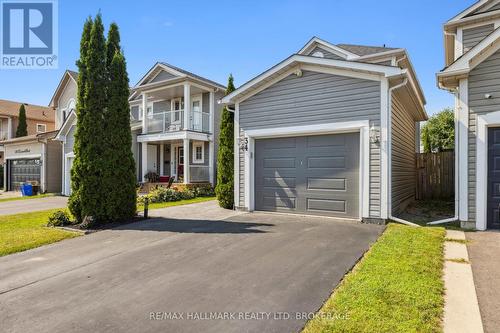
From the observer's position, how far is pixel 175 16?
9.70m

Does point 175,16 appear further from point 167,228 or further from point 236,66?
point 167,228

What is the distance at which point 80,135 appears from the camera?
27.6 ft

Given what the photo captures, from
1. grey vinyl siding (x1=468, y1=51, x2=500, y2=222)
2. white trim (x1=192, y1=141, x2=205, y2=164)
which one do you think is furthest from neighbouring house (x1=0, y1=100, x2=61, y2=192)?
grey vinyl siding (x1=468, y1=51, x2=500, y2=222)

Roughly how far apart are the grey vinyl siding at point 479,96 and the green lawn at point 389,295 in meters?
2.74

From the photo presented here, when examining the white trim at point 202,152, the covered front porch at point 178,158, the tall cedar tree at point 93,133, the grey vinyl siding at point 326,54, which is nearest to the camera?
the tall cedar tree at point 93,133

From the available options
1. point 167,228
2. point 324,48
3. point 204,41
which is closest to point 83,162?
point 167,228

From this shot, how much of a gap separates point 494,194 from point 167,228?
774 centimetres

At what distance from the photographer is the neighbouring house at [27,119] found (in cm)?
3016

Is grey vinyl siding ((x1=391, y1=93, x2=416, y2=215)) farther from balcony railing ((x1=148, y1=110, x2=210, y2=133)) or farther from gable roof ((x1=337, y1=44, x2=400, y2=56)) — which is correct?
balcony railing ((x1=148, y1=110, x2=210, y2=133))

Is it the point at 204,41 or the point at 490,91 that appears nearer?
the point at 490,91

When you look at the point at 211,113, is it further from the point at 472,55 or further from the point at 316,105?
the point at 472,55

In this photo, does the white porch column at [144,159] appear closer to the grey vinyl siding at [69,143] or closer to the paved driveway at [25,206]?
the grey vinyl siding at [69,143]

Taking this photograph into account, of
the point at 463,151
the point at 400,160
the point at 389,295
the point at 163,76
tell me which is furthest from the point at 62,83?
the point at 389,295

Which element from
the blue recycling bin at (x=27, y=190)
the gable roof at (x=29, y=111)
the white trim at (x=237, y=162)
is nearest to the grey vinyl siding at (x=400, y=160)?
the white trim at (x=237, y=162)
